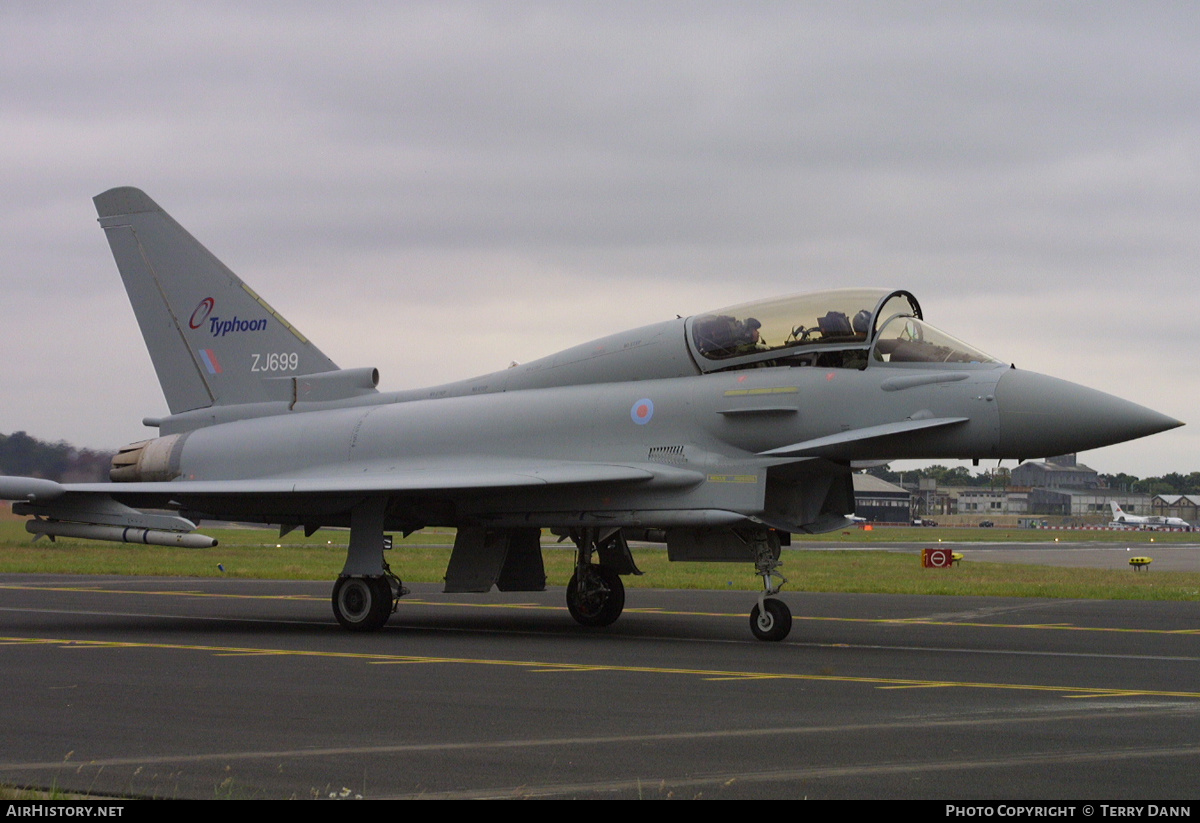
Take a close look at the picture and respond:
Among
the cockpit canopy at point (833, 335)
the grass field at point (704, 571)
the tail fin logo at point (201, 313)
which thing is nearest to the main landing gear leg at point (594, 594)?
the cockpit canopy at point (833, 335)

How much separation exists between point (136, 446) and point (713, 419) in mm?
9215

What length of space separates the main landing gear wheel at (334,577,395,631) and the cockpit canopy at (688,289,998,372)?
480 centimetres

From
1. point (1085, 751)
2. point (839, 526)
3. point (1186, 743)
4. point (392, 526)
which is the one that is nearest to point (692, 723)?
point (1085, 751)

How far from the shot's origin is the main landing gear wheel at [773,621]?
14.7 meters

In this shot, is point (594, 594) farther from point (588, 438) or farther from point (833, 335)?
point (833, 335)

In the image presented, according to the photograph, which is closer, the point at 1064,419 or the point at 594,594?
the point at 1064,419

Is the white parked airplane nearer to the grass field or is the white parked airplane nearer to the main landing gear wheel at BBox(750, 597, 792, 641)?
the grass field

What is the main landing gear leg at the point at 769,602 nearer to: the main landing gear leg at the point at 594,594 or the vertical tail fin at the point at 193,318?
the main landing gear leg at the point at 594,594

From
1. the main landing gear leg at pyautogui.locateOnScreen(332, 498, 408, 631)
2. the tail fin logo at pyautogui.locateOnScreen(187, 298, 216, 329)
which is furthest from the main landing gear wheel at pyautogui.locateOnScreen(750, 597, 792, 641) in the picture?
the tail fin logo at pyautogui.locateOnScreen(187, 298, 216, 329)

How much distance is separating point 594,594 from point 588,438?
2.29 meters

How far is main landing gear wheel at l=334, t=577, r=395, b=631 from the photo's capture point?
16359mm

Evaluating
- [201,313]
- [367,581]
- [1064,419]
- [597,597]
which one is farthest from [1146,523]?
[367,581]

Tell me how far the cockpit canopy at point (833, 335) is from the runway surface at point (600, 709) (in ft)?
10.4

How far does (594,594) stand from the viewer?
1725 centimetres
